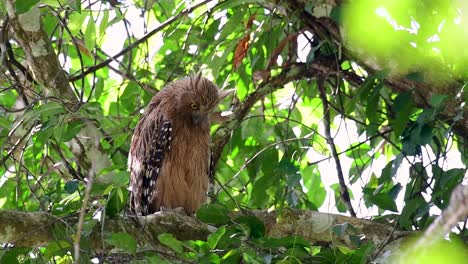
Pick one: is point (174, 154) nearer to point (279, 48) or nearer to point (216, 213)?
point (279, 48)

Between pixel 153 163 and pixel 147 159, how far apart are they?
2.0 inches

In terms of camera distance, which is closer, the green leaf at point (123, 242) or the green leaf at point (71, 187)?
the green leaf at point (123, 242)

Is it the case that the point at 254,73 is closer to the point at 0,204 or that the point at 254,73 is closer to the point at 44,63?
the point at 44,63

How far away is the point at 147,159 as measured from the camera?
5.76 meters

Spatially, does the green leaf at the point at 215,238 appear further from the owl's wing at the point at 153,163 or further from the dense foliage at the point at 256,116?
the owl's wing at the point at 153,163

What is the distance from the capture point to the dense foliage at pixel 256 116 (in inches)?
148

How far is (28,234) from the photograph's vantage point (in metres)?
3.64

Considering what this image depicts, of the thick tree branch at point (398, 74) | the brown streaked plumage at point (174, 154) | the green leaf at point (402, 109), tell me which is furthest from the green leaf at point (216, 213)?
the brown streaked plumage at point (174, 154)

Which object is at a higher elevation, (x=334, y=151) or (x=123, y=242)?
(x=334, y=151)

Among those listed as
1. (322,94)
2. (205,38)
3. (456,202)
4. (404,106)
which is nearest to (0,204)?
(205,38)

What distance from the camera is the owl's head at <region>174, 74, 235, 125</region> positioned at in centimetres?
590

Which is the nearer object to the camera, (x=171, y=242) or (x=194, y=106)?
(x=171, y=242)

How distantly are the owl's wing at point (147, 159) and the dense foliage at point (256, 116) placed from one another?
18cm

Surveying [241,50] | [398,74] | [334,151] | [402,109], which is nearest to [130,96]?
[241,50]
